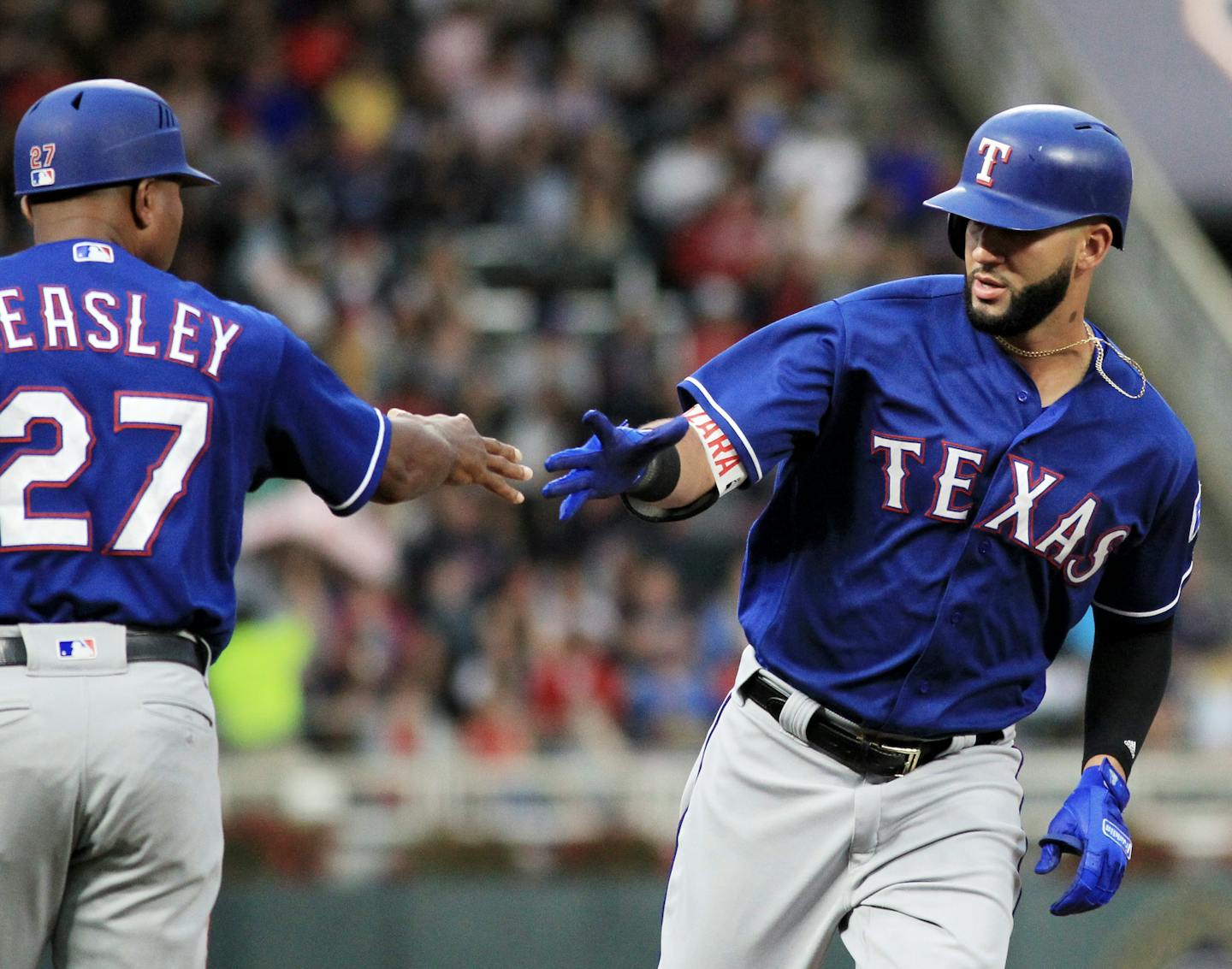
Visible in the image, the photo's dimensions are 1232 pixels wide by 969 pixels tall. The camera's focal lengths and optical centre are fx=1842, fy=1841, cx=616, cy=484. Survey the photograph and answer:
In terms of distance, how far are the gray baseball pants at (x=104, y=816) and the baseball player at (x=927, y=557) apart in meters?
1.06

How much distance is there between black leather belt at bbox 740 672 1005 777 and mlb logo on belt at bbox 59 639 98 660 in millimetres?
1470

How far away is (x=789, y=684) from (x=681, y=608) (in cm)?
569

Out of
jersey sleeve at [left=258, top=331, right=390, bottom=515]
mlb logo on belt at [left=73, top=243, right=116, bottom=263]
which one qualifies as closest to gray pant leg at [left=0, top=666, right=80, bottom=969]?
jersey sleeve at [left=258, top=331, right=390, bottom=515]

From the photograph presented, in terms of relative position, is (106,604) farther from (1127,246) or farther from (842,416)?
(1127,246)

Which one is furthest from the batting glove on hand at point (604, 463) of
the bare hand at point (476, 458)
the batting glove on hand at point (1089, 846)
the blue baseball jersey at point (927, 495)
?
the batting glove on hand at point (1089, 846)

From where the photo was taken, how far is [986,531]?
3836 millimetres

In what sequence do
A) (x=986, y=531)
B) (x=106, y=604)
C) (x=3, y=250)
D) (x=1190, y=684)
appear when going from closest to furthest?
1. (x=106, y=604)
2. (x=986, y=531)
3. (x=1190, y=684)
4. (x=3, y=250)

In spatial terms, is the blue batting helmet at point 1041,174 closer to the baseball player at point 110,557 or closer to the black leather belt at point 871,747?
the black leather belt at point 871,747

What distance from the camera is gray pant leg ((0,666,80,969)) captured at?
3398mm

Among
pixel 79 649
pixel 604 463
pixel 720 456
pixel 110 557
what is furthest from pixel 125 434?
pixel 720 456

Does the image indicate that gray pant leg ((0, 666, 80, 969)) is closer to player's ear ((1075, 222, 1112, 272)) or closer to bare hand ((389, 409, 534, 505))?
bare hand ((389, 409, 534, 505))

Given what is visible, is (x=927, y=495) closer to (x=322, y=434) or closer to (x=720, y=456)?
(x=720, y=456)

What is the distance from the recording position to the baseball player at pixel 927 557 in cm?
383

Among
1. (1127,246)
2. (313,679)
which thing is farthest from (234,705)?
(1127,246)
